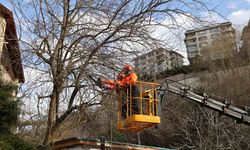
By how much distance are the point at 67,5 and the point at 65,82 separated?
2416mm

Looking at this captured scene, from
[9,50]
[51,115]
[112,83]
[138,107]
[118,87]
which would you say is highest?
[9,50]

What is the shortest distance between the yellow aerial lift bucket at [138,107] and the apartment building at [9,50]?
339 centimetres

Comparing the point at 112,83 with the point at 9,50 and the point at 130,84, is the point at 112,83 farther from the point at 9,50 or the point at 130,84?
the point at 9,50

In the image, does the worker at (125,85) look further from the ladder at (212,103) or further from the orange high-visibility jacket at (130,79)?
the ladder at (212,103)

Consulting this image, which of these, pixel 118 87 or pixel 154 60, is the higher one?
pixel 154 60

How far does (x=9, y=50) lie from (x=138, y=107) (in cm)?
566

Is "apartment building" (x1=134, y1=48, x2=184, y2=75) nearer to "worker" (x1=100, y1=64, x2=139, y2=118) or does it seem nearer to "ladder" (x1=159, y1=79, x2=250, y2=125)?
"ladder" (x1=159, y1=79, x2=250, y2=125)

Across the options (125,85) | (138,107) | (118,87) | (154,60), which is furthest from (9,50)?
(138,107)

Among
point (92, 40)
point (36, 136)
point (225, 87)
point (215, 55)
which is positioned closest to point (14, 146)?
point (36, 136)

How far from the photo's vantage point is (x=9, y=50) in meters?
12.8

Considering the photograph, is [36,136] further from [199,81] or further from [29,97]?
[199,81]

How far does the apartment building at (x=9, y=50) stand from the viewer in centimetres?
1097

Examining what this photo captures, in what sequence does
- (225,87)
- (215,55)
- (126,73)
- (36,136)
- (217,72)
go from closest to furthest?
(126,73) → (36,136) → (225,87) → (217,72) → (215,55)

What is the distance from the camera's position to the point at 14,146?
10.6m
